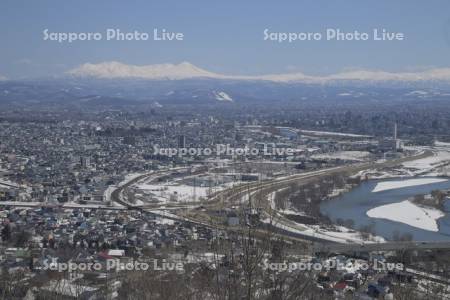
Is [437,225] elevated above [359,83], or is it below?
below

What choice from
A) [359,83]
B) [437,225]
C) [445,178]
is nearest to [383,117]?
[445,178]

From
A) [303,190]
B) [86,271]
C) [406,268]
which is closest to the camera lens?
[86,271]

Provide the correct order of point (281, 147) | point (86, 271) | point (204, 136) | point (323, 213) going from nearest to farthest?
point (86, 271)
point (323, 213)
point (281, 147)
point (204, 136)

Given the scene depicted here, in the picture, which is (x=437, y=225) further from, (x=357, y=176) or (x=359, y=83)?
(x=359, y=83)

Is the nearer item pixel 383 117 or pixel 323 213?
pixel 323 213

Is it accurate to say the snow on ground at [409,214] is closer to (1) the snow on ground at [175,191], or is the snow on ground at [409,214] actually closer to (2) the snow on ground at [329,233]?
(2) the snow on ground at [329,233]
